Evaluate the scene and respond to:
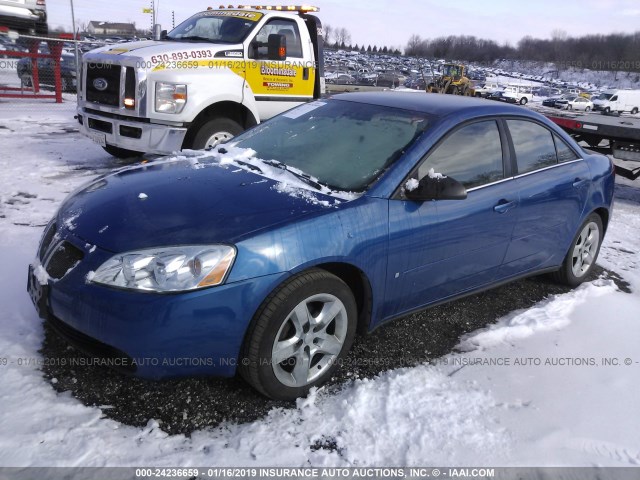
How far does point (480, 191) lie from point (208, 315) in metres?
1.94

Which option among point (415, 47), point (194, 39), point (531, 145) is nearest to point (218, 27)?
point (194, 39)

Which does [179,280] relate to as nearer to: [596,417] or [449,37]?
[596,417]

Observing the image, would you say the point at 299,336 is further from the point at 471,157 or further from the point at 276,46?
the point at 276,46

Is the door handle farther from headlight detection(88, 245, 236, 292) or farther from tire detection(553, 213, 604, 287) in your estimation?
headlight detection(88, 245, 236, 292)

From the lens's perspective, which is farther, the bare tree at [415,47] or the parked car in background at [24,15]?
the bare tree at [415,47]

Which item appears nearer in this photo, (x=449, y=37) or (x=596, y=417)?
(x=596, y=417)

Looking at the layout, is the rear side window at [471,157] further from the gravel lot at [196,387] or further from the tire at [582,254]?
the tire at [582,254]

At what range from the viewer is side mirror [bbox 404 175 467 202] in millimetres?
2920

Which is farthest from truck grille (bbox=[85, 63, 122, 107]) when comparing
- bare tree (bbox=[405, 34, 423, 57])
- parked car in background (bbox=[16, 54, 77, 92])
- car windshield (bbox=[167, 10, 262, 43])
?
bare tree (bbox=[405, 34, 423, 57])

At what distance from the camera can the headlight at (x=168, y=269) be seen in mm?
2314

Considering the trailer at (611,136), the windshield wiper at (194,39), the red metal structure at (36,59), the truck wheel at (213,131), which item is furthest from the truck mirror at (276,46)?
the red metal structure at (36,59)

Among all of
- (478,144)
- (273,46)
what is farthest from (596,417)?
(273,46)

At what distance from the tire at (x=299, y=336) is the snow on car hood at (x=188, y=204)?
361mm

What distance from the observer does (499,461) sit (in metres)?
2.41
